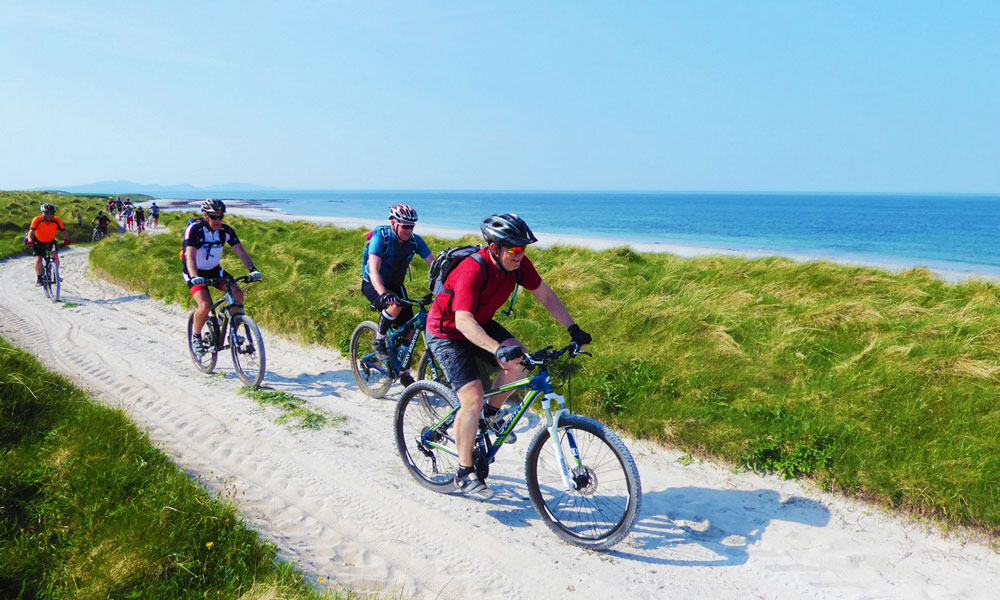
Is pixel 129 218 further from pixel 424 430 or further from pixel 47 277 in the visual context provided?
pixel 424 430

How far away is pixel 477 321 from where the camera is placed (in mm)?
4484

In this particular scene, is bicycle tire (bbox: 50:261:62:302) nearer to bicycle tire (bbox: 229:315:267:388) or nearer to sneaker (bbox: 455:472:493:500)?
bicycle tire (bbox: 229:315:267:388)

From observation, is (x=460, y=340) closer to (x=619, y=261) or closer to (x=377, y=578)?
(x=377, y=578)

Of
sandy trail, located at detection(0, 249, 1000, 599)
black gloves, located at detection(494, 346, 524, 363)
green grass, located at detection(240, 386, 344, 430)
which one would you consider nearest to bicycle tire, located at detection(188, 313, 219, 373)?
green grass, located at detection(240, 386, 344, 430)

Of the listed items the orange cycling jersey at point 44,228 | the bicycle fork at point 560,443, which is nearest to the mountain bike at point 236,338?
the bicycle fork at point 560,443

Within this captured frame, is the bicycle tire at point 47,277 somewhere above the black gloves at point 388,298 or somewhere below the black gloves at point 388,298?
below

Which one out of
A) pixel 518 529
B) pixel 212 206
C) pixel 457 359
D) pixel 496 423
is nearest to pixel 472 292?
pixel 457 359

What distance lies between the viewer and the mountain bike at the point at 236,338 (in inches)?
305

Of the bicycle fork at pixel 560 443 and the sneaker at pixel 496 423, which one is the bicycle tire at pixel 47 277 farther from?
the bicycle fork at pixel 560 443

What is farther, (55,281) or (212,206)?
(55,281)

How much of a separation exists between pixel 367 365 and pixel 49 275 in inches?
463

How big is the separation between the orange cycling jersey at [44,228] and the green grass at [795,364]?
7067 mm

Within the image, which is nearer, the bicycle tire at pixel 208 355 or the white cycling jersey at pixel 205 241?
the white cycling jersey at pixel 205 241

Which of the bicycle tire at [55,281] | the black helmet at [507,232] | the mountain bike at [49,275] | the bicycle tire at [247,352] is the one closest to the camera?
the black helmet at [507,232]
